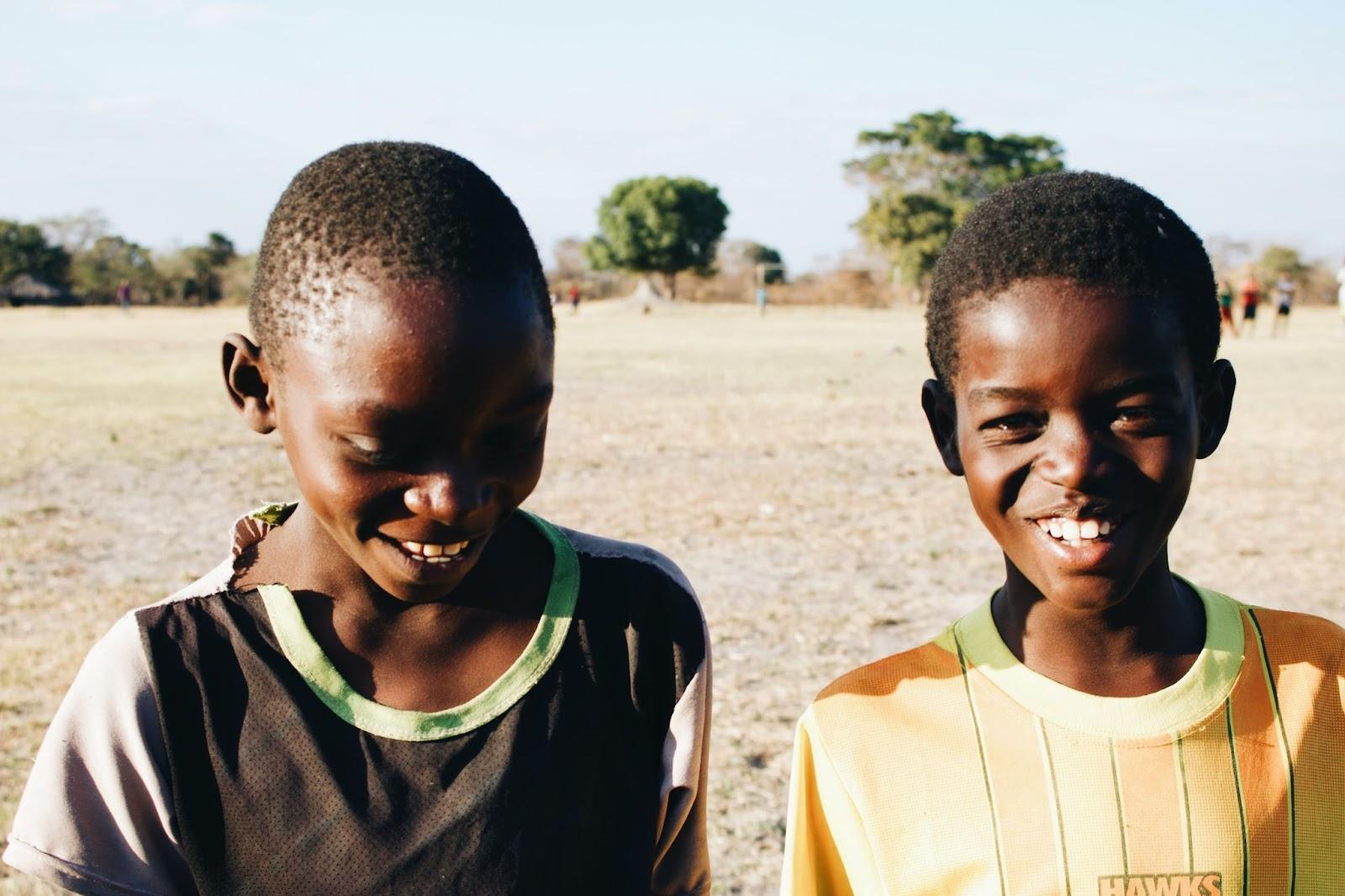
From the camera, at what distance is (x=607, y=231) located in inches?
2657

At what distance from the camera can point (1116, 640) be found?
1.91 m

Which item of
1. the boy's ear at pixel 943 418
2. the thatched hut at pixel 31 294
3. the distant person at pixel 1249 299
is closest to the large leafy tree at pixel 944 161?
the distant person at pixel 1249 299

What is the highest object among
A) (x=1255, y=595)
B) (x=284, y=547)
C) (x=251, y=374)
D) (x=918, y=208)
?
(x=918, y=208)

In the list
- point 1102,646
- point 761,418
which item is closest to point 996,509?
point 1102,646

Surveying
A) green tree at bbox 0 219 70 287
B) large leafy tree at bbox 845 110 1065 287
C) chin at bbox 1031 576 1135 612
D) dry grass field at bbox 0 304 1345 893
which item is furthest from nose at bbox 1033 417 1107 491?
green tree at bbox 0 219 70 287

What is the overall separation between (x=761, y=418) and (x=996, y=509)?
11.1m

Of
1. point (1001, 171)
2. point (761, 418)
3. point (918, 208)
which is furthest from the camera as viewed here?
point (1001, 171)

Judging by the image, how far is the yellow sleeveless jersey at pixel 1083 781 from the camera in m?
1.79

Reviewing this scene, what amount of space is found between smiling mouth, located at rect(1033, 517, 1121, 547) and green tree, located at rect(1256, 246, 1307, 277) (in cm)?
6220

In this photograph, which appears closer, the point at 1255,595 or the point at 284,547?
the point at 284,547

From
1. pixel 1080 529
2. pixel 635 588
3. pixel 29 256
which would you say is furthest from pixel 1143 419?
pixel 29 256

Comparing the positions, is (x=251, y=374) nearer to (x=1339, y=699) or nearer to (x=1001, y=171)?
(x=1339, y=699)

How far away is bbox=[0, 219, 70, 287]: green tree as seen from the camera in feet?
210

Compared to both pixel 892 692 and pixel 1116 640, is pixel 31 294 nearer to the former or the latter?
pixel 892 692
